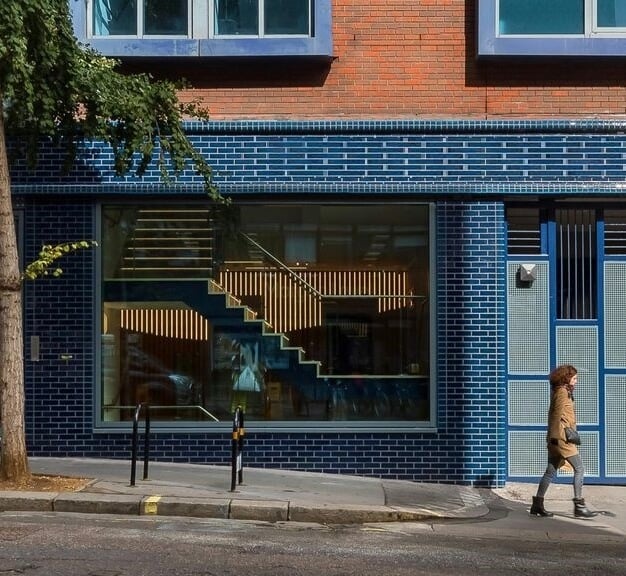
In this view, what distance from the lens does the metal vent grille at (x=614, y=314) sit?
13383 mm

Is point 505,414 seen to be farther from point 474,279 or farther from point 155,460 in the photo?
point 155,460

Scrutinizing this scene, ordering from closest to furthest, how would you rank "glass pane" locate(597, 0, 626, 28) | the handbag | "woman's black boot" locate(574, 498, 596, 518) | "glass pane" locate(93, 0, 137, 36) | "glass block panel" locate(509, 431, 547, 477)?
the handbag
"woman's black boot" locate(574, 498, 596, 518)
"glass pane" locate(597, 0, 626, 28)
"glass block panel" locate(509, 431, 547, 477)
"glass pane" locate(93, 0, 137, 36)

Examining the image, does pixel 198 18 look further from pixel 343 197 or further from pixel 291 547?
pixel 291 547

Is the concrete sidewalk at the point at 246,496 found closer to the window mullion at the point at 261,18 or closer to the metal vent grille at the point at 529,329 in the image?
the metal vent grille at the point at 529,329

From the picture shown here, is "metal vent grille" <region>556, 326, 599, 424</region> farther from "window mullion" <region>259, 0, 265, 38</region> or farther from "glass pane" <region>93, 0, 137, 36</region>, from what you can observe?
"glass pane" <region>93, 0, 137, 36</region>

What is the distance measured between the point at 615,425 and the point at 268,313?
4497 millimetres

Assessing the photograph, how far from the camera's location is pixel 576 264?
13.5 metres

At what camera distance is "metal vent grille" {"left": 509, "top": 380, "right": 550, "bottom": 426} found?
13367 millimetres

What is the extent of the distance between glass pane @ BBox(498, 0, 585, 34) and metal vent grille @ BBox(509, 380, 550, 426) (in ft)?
14.1

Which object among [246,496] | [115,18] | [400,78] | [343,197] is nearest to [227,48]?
[115,18]

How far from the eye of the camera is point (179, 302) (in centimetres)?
1345

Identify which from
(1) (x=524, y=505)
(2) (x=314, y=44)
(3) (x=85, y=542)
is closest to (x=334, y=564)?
(3) (x=85, y=542)

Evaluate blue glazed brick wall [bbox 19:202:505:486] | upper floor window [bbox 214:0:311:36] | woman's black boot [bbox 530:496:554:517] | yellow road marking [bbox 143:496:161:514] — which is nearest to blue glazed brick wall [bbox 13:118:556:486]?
blue glazed brick wall [bbox 19:202:505:486]

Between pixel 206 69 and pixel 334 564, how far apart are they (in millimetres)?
7179
